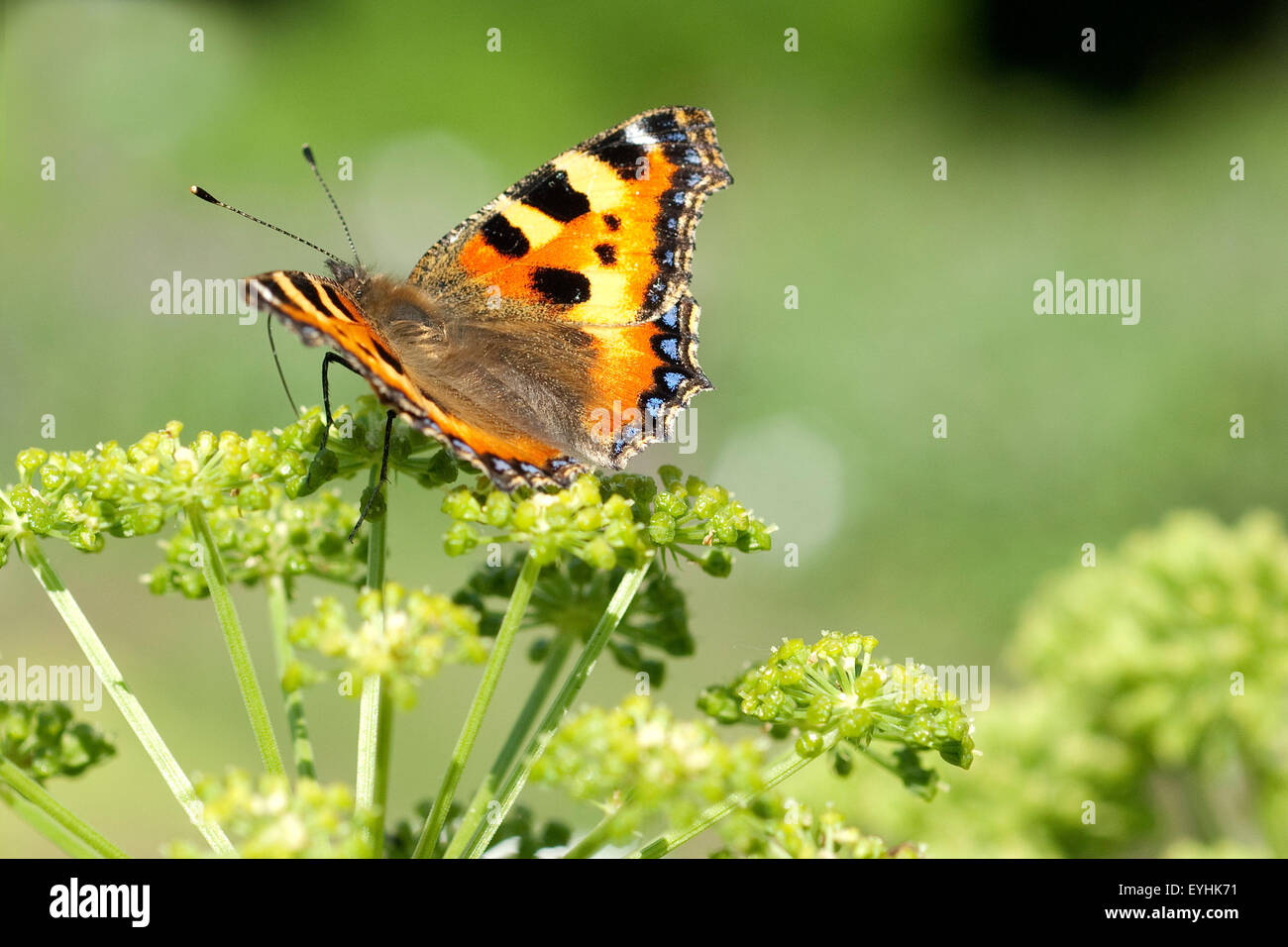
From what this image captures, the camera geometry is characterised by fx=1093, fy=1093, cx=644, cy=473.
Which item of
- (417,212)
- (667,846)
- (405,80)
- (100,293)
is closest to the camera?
(667,846)

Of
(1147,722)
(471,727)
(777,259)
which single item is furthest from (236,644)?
(777,259)

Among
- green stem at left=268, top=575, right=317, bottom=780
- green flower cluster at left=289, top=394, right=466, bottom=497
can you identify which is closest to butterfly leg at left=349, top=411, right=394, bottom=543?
green flower cluster at left=289, top=394, right=466, bottom=497

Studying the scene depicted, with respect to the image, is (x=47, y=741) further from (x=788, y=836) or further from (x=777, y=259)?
(x=777, y=259)

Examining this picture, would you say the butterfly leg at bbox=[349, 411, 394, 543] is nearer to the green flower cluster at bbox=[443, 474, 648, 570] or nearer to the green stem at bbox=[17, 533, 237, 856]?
the green flower cluster at bbox=[443, 474, 648, 570]

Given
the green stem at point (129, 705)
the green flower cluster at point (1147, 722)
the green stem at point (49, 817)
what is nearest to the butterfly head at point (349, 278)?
the green stem at point (129, 705)

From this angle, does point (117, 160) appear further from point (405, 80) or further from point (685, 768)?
point (685, 768)
